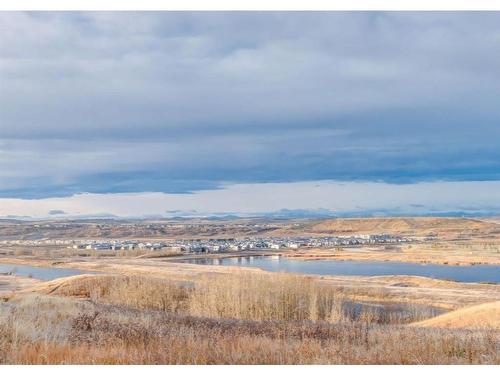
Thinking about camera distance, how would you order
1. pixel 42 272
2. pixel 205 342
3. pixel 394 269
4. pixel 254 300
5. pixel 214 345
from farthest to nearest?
pixel 394 269
pixel 42 272
pixel 254 300
pixel 205 342
pixel 214 345

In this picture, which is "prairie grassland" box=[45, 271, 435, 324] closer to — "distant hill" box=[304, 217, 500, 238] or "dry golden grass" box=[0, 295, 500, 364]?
"dry golden grass" box=[0, 295, 500, 364]

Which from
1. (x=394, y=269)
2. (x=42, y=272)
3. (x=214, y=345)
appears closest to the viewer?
(x=214, y=345)

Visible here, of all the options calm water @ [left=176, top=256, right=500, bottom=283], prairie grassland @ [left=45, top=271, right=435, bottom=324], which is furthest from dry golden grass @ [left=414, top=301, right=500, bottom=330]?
calm water @ [left=176, top=256, right=500, bottom=283]

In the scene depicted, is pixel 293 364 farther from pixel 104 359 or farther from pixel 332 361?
pixel 104 359

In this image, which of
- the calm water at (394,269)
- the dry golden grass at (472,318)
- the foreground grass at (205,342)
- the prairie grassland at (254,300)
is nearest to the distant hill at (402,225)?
the calm water at (394,269)

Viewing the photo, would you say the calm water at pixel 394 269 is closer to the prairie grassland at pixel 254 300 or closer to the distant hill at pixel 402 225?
the prairie grassland at pixel 254 300

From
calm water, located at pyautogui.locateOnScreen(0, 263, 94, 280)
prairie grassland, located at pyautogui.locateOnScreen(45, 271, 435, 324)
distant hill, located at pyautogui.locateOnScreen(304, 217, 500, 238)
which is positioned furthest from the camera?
distant hill, located at pyautogui.locateOnScreen(304, 217, 500, 238)

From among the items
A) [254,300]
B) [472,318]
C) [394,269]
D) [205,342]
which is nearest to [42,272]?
[394,269]

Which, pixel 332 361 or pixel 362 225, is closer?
pixel 332 361

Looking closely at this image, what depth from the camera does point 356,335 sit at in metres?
14.4

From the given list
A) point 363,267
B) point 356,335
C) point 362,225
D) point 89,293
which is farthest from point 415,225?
point 356,335

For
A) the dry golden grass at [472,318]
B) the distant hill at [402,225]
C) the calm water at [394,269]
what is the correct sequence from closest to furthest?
the dry golden grass at [472,318] → the calm water at [394,269] → the distant hill at [402,225]

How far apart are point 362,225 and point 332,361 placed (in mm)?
163199

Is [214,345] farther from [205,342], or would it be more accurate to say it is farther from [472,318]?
[472,318]
